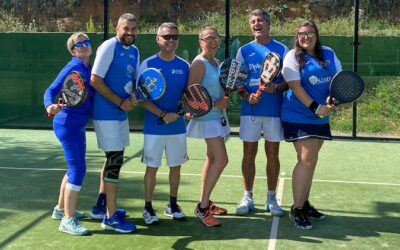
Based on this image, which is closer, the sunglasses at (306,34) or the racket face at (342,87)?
the racket face at (342,87)

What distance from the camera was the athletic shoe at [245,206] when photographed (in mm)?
4953

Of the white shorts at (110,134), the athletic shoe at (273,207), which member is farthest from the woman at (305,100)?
the white shorts at (110,134)

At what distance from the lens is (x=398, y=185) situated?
6.10 meters

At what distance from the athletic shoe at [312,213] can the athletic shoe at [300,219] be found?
23 cm

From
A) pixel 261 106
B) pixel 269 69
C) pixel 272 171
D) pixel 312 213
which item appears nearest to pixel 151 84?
pixel 269 69

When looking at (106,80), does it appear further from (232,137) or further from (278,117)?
(232,137)

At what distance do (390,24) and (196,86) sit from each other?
1241cm

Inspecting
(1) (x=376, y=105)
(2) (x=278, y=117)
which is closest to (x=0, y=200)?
(2) (x=278, y=117)

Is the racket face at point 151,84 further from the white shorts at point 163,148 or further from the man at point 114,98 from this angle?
the white shorts at point 163,148

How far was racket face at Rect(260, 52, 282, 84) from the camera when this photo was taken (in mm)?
4500

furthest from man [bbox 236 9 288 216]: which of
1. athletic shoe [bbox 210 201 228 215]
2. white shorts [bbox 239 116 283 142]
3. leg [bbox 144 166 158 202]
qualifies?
leg [bbox 144 166 158 202]

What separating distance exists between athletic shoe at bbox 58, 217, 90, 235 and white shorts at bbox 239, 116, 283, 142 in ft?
5.14

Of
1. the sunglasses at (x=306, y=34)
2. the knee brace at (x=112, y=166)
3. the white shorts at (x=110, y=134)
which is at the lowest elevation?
the knee brace at (x=112, y=166)

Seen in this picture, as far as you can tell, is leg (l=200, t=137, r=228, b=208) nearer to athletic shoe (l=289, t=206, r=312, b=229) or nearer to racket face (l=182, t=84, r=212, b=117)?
racket face (l=182, t=84, r=212, b=117)
